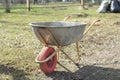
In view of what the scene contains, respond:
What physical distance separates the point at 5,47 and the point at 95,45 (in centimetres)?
191

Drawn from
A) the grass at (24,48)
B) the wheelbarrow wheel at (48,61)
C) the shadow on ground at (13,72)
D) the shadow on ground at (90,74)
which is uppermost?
the wheelbarrow wheel at (48,61)

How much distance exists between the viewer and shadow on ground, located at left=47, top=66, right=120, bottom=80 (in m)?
4.46

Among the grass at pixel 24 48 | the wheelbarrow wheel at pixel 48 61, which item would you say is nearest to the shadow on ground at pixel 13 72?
the grass at pixel 24 48

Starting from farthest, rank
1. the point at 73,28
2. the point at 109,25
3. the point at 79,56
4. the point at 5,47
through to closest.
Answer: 1. the point at 109,25
2. the point at 5,47
3. the point at 79,56
4. the point at 73,28

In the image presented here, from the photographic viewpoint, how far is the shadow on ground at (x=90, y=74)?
4.46 meters

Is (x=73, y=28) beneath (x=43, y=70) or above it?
above

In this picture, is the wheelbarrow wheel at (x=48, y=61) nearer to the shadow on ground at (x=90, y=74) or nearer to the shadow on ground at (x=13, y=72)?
the shadow on ground at (x=90, y=74)

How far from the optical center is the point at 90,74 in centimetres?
464

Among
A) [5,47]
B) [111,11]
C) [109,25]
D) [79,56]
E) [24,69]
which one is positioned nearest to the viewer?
[24,69]

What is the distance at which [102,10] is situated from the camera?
13953 mm

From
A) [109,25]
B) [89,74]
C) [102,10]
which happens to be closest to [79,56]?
[89,74]

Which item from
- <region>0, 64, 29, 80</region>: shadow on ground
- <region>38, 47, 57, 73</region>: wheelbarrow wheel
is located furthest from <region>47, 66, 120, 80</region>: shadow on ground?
<region>0, 64, 29, 80</region>: shadow on ground

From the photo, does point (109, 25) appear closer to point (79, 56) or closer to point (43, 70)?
point (79, 56)

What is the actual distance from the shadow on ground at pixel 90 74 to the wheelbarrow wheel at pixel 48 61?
11 cm
